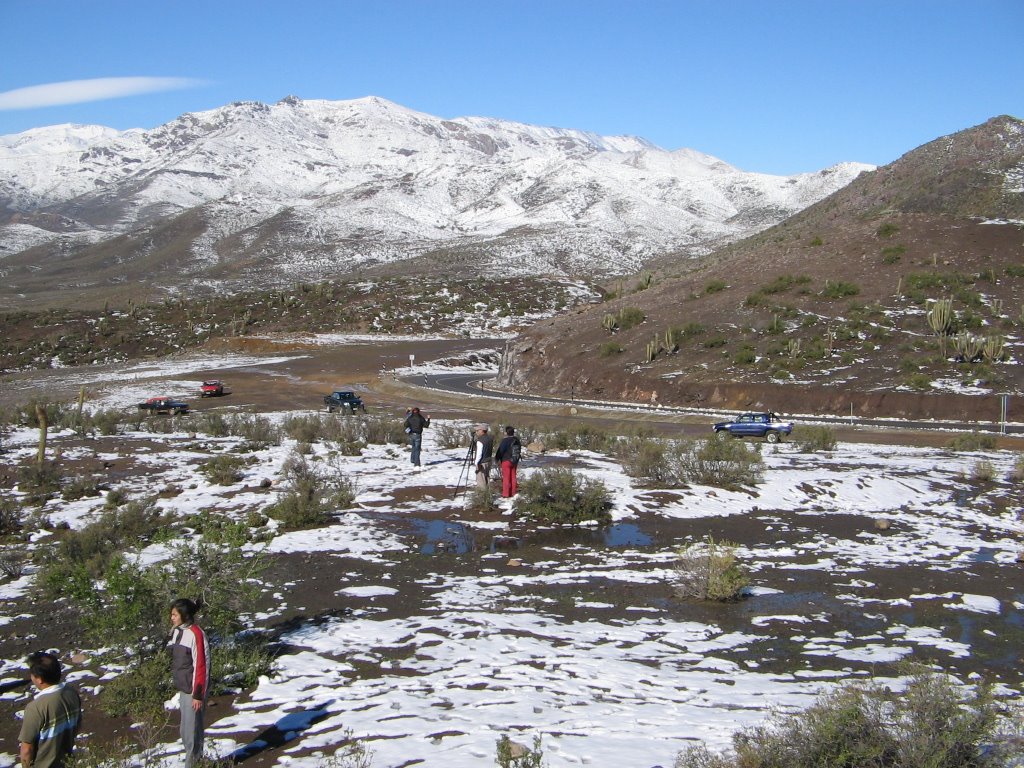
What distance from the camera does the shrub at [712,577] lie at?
11.9m

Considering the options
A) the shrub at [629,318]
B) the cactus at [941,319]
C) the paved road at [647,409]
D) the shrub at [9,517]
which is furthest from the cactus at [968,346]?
the shrub at [9,517]

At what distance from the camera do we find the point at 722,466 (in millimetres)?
20016

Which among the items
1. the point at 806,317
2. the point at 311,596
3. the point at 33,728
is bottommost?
the point at 311,596

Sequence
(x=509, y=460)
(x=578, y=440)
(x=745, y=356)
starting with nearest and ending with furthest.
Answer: (x=509, y=460), (x=578, y=440), (x=745, y=356)

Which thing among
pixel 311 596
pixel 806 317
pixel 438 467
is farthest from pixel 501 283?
pixel 311 596

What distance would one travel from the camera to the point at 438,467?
2183cm

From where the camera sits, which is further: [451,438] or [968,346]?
[968,346]

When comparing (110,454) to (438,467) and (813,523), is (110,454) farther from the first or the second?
(813,523)

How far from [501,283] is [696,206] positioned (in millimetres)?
106147

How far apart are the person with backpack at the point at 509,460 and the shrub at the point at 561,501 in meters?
0.70

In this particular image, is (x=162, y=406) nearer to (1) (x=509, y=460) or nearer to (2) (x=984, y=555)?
(1) (x=509, y=460)

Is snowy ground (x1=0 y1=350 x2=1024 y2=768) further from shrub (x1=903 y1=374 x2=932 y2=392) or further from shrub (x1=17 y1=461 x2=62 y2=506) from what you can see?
shrub (x1=903 y1=374 x2=932 y2=392)

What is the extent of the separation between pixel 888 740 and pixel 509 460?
39.6ft

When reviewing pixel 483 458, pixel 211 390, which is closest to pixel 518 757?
pixel 483 458
